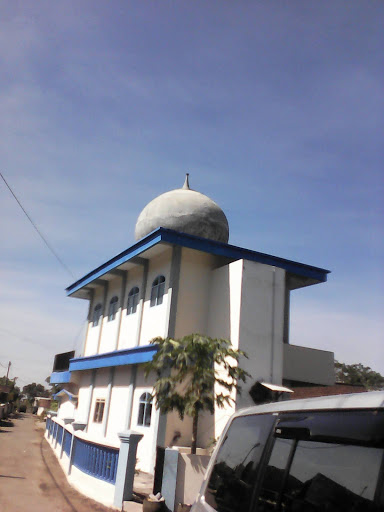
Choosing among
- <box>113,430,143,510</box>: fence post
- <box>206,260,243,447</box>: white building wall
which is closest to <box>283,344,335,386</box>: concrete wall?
<box>206,260,243,447</box>: white building wall

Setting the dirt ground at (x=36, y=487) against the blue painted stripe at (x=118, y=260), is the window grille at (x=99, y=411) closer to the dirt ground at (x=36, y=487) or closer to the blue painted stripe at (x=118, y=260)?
the dirt ground at (x=36, y=487)

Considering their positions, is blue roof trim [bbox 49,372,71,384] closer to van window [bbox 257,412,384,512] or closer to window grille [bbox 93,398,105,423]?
window grille [bbox 93,398,105,423]

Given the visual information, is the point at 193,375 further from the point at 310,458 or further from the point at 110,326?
the point at 110,326

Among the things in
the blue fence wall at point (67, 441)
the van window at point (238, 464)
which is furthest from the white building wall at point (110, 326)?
the van window at point (238, 464)

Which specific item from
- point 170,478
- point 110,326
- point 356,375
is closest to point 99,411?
point 110,326

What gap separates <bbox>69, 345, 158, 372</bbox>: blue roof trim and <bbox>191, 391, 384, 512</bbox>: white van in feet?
35.3

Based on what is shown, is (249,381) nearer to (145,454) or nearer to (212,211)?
(145,454)

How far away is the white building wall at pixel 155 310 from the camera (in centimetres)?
1467

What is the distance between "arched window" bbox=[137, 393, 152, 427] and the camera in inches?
556

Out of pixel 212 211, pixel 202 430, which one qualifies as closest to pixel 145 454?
pixel 202 430

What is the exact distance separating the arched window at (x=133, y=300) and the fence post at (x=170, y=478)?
8.35 meters

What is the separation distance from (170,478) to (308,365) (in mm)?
7560

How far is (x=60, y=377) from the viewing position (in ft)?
75.0

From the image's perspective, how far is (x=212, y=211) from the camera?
672 inches
